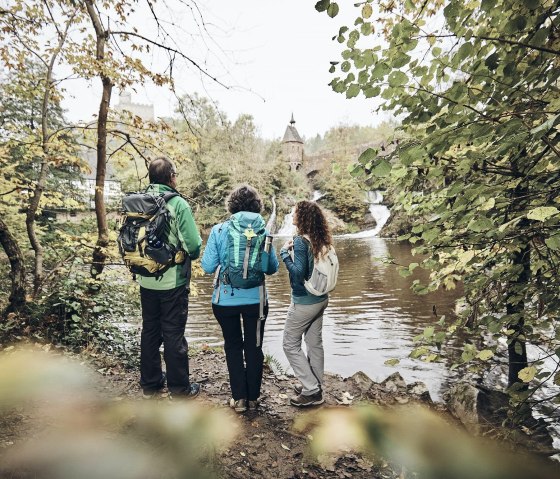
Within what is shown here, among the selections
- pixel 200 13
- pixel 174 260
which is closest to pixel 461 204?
pixel 174 260

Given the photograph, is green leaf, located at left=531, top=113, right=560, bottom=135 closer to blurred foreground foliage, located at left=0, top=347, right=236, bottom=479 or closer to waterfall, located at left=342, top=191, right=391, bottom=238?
blurred foreground foliage, located at left=0, top=347, right=236, bottom=479

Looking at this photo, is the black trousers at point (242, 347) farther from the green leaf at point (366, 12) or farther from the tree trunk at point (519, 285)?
the green leaf at point (366, 12)

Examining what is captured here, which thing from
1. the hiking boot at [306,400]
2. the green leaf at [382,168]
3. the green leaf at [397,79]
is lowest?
the hiking boot at [306,400]

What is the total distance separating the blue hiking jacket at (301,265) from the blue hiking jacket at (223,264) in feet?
0.81

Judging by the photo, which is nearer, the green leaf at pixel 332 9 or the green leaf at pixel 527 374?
the green leaf at pixel 332 9

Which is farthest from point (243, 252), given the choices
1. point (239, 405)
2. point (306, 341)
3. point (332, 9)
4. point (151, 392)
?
point (332, 9)

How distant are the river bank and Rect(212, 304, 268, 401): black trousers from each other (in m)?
0.25

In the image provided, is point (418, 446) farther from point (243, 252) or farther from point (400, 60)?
point (400, 60)

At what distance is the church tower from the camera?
1841 inches

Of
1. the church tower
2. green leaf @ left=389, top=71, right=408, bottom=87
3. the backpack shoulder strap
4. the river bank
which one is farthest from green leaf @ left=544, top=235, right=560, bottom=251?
the church tower

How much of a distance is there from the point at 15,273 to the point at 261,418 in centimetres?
391

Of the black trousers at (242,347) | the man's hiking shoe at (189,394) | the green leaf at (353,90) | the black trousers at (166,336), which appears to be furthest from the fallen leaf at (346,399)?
the green leaf at (353,90)

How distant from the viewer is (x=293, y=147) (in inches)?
1914

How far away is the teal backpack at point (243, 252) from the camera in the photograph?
2.99 m
